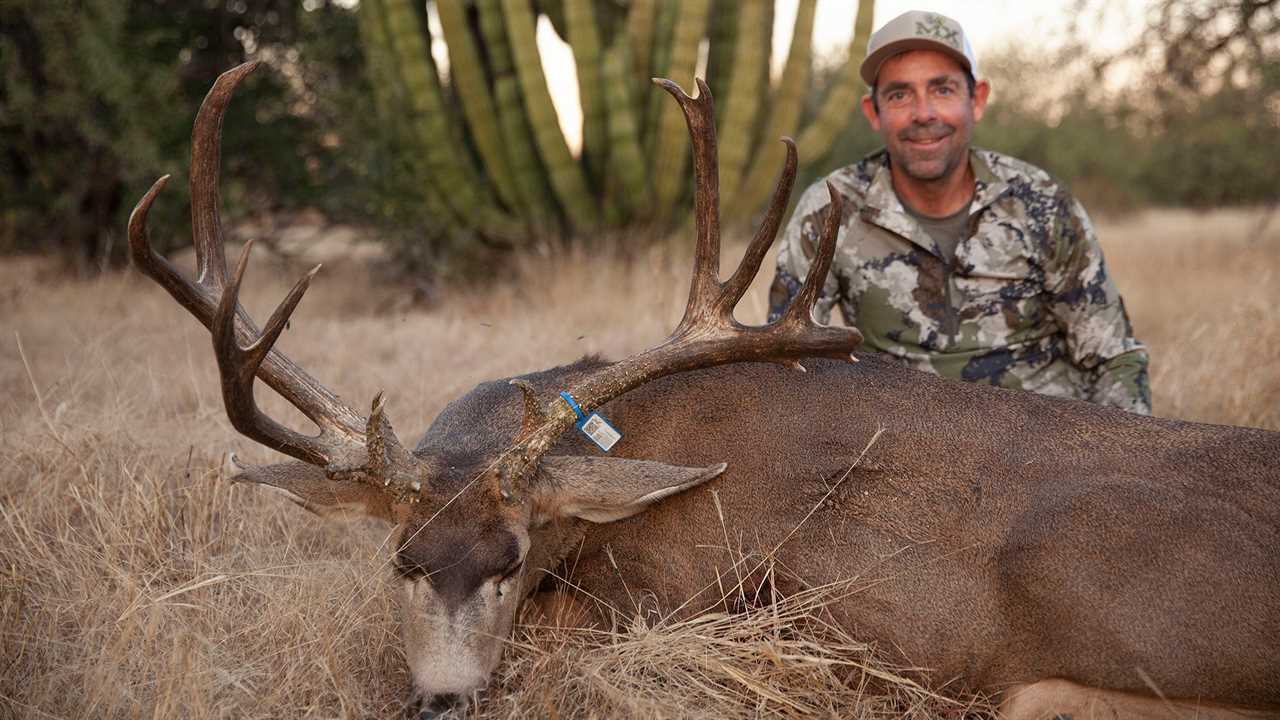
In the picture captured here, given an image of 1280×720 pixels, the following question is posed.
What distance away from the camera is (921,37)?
4848mm

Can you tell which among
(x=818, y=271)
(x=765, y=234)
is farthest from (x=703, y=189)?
(x=818, y=271)

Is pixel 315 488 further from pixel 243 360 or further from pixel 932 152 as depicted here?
pixel 932 152

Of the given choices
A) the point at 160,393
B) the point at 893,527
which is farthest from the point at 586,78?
the point at 893,527

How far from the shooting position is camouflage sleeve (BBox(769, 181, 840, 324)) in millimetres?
5125

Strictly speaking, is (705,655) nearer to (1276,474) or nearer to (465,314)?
(1276,474)

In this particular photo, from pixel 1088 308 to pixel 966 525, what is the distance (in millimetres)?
2019

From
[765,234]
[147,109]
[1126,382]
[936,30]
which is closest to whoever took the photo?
[765,234]

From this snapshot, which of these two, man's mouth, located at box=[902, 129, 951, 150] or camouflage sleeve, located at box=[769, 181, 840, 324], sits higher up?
man's mouth, located at box=[902, 129, 951, 150]

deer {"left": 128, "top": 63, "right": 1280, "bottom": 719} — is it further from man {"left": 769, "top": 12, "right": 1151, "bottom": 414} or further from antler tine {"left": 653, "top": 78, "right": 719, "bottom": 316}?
man {"left": 769, "top": 12, "right": 1151, "bottom": 414}

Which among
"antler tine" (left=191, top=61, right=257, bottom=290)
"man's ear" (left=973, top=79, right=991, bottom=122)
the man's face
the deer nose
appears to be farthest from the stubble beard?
the deer nose

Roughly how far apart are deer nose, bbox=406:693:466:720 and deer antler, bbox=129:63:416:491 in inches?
25.2

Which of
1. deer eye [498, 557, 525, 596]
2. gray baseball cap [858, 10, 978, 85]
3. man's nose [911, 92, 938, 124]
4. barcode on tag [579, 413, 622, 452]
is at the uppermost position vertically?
gray baseball cap [858, 10, 978, 85]

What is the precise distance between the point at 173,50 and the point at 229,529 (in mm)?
8433

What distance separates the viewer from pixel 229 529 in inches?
165
